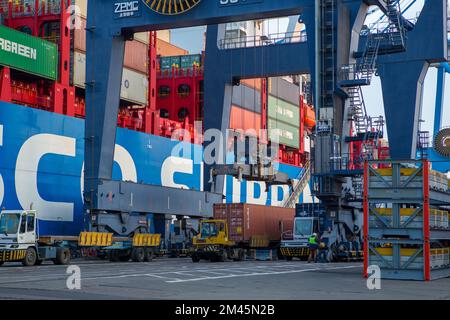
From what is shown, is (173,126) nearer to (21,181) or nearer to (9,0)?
(9,0)

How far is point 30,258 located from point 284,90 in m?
42.5

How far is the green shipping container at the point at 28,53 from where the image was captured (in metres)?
34.8

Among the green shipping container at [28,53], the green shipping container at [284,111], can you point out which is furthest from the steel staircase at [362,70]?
the green shipping container at [284,111]

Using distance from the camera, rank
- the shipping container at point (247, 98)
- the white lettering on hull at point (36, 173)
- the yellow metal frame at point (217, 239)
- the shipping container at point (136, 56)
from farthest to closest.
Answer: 1. the shipping container at point (247, 98)
2. the shipping container at point (136, 56)
3. the white lettering on hull at point (36, 173)
4. the yellow metal frame at point (217, 239)

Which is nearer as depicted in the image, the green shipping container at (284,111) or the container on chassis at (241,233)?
the container on chassis at (241,233)

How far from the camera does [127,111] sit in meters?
48.2

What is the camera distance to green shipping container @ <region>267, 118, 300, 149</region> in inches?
2504

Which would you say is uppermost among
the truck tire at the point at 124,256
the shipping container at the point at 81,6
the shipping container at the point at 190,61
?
the shipping container at the point at 190,61

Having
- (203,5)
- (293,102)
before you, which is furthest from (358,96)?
(293,102)

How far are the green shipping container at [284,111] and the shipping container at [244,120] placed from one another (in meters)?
2.80

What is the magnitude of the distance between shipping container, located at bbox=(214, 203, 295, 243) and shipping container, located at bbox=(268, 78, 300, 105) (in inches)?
988

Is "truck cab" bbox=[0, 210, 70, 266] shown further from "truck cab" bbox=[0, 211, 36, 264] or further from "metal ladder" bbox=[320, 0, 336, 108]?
"metal ladder" bbox=[320, 0, 336, 108]

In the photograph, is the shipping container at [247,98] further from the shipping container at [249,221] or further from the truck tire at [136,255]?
the truck tire at [136,255]

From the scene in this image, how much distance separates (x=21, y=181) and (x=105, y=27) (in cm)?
908
